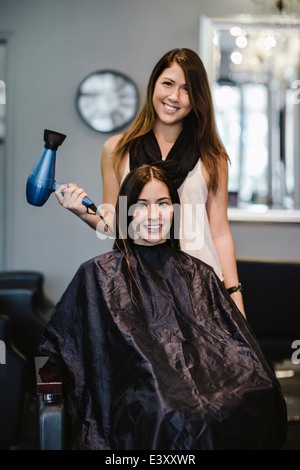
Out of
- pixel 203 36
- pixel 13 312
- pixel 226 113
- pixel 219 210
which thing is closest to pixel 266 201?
pixel 226 113

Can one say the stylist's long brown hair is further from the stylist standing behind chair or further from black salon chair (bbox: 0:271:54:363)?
black salon chair (bbox: 0:271:54:363)

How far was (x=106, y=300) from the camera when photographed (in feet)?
5.65

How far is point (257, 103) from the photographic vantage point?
23.2 feet

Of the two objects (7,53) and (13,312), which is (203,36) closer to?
(7,53)

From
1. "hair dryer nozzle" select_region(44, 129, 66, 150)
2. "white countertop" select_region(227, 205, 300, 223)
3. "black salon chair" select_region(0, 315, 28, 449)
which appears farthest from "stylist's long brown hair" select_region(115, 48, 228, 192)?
"white countertop" select_region(227, 205, 300, 223)

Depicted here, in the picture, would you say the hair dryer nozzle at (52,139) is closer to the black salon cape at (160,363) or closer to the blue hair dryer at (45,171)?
the blue hair dryer at (45,171)

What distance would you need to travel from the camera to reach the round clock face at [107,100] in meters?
3.82

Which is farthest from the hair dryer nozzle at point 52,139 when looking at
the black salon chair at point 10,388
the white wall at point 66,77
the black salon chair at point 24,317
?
the white wall at point 66,77

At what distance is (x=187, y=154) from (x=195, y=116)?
0.14 m

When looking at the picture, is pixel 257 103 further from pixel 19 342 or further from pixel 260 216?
pixel 19 342

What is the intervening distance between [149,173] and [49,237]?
2339mm

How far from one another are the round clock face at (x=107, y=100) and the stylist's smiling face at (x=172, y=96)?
203 cm

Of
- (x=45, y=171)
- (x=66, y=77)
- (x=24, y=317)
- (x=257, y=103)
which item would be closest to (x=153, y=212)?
(x=45, y=171)

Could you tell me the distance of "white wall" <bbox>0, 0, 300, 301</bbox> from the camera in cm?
380
